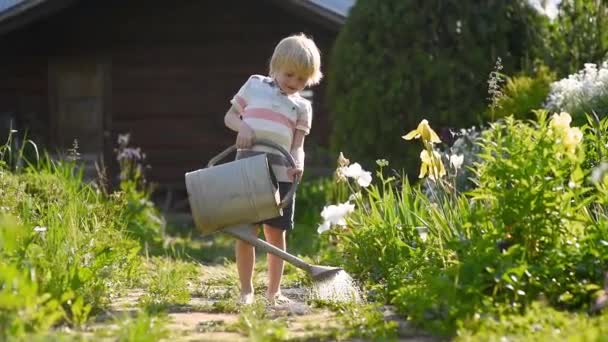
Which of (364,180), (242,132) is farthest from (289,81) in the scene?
(364,180)

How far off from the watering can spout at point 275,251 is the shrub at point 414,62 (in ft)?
14.9

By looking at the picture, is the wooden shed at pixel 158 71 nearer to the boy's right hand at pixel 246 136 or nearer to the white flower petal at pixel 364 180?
the white flower petal at pixel 364 180

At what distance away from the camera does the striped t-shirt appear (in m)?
4.72

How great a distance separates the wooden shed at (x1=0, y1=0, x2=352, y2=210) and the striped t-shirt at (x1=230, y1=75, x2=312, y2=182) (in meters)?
7.11

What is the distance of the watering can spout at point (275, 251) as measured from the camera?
14.9 ft

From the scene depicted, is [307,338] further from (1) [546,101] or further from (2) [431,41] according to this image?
(2) [431,41]

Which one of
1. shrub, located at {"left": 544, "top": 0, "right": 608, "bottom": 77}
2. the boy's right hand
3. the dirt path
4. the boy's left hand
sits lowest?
the dirt path

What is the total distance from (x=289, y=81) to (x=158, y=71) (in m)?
7.52

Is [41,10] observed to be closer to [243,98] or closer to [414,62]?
[414,62]

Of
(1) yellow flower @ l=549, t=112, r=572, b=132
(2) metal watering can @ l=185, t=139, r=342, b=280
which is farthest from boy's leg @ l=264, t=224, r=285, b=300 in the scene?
(1) yellow flower @ l=549, t=112, r=572, b=132

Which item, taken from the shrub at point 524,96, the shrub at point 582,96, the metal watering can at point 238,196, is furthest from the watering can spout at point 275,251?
the shrub at point 524,96

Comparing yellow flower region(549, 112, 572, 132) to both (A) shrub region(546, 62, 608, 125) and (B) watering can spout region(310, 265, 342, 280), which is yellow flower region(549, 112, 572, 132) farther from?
(A) shrub region(546, 62, 608, 125)

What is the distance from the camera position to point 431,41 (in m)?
9.42

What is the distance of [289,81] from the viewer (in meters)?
4.71
